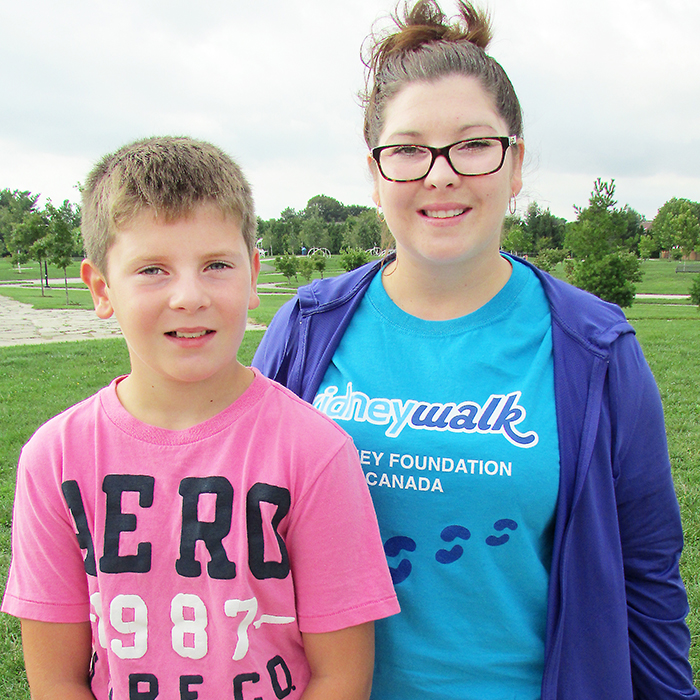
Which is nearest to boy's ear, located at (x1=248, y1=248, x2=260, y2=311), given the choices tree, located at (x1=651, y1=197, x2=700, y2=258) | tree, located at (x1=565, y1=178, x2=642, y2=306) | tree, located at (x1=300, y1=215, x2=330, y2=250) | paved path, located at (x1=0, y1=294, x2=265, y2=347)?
paved path, located at (x1=0, y1=294, x2=265, y2=347)

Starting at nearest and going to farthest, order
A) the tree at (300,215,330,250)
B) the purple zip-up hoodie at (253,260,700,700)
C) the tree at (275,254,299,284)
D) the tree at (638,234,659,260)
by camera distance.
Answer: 1. the purple zip-up hoodie at (253,260,700,700)
2. the tree at (275,254,299,284)
3. the tree at (638,234,659,260)
4. the tree at (300,215,330,250)

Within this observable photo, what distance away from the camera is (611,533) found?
1.48 metres

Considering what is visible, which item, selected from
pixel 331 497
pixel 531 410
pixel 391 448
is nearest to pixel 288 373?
pixel 391 448

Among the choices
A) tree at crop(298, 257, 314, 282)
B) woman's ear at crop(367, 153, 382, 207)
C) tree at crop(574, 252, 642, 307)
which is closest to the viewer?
woman's ear at crop(367, 153, 382, 207)

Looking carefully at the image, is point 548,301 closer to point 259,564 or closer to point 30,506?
point 259,564

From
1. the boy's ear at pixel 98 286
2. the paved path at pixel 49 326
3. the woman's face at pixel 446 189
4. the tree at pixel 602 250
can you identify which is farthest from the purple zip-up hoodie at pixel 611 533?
the tree at pixel 602 250

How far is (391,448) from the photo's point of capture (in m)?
1.55

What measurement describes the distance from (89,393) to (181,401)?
679 cm

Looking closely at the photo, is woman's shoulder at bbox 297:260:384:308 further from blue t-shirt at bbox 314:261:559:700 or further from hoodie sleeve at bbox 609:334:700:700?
hoodie sleeve at bbox 609:334:700:700

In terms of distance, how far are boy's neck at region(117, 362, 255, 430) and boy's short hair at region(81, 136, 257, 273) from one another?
31cm

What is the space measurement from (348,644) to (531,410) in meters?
0.71

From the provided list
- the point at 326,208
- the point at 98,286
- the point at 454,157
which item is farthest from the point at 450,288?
the point at 326,208

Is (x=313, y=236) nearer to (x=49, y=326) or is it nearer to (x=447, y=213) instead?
(x=49, y=326)

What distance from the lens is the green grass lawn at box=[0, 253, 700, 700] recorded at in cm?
340
